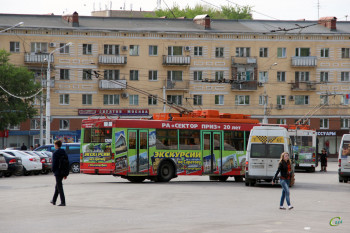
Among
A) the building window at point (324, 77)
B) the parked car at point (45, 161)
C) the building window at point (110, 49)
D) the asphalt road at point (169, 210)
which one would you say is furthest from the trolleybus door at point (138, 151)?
the building window at point (324, 77)

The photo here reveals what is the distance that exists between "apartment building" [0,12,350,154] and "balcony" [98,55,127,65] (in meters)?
0.09

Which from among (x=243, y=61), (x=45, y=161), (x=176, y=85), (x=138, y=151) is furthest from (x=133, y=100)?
(x=138, y=151)

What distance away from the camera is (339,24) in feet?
261

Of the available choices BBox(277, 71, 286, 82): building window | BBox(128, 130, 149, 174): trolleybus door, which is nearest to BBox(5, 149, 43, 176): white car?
BBox(128, 130, 149, 174): trolleybus door

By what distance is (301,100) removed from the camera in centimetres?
7581

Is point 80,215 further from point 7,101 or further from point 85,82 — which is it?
point 85,82

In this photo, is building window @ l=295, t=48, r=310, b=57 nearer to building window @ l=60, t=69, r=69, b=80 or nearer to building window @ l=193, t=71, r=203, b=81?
building window @ l=193, t=71, r=203, b=81

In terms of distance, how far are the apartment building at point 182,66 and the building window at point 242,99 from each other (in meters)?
0.10

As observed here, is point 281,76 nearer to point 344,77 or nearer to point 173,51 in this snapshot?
point 344,77

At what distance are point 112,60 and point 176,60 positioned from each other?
6180mm

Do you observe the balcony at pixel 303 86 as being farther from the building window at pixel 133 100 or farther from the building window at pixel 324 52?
the building window at pixel 133 100

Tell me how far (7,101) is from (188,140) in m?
34.6

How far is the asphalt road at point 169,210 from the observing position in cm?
1442

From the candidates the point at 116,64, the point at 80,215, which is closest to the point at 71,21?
the point at 116,64
